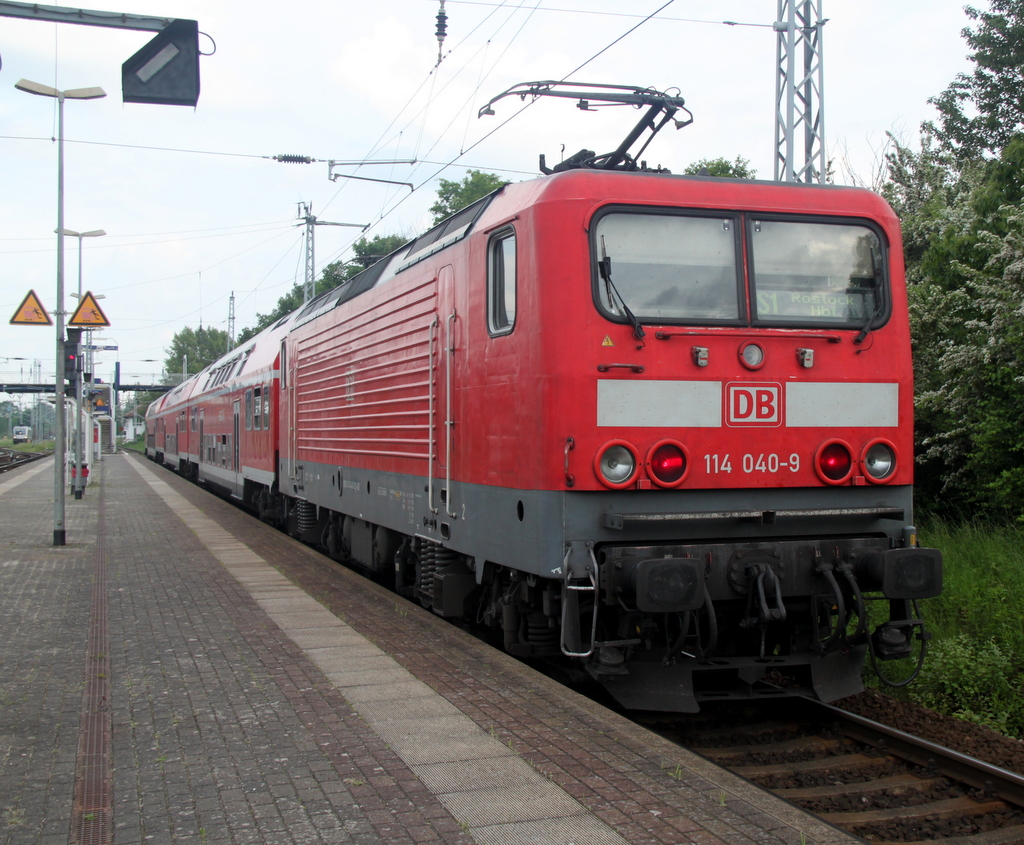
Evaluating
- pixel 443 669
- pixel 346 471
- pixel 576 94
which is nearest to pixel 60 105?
pixel 346 471

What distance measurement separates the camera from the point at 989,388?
1023 cm

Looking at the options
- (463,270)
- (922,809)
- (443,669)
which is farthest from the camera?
(463,270)

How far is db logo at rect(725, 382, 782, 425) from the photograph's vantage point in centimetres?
582

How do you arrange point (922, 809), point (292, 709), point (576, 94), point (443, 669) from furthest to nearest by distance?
point (576, 94) → point (443, 669) → point (292, 709) → point (922, 809)

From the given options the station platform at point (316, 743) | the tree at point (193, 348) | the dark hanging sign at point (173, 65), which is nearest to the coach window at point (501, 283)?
the station platform at point (316, 743)

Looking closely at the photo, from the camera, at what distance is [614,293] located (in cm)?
576

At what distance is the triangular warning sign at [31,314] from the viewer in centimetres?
1435

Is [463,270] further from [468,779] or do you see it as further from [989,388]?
[989,388]

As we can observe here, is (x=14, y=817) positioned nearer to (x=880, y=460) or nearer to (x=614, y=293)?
(x=614, y=293)

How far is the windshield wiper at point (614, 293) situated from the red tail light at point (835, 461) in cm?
133

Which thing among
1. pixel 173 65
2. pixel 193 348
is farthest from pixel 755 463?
pixel 193 348

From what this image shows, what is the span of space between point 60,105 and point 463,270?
11753 millimetres

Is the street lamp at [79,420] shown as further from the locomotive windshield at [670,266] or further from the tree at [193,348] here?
the tree at [193,348]

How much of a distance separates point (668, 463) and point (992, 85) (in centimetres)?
2729
